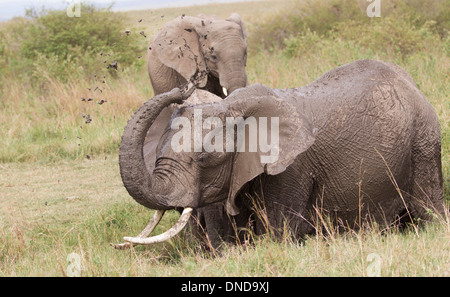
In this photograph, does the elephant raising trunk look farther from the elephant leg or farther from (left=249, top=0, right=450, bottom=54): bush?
(left=249, top=0, right=450, bottom=54): bush

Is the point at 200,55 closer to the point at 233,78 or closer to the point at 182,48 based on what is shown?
the point at 182,48

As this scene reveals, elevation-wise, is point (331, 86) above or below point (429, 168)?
above

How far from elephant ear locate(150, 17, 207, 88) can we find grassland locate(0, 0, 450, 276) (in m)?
0.28

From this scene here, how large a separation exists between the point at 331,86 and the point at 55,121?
682 cm

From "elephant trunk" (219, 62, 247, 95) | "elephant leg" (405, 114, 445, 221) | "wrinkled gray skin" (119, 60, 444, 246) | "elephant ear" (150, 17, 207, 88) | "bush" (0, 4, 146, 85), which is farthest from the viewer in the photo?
"bush" (0, 4, 146, 85)

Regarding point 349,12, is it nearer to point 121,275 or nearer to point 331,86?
point 331,86

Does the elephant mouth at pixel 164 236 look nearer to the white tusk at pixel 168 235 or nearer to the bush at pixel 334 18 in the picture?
the white tusk at pixel 168 235

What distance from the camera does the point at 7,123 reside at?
11.6 metres

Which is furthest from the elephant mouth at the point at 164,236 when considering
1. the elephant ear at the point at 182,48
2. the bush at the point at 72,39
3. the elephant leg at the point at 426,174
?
the bush at the point at 72,39

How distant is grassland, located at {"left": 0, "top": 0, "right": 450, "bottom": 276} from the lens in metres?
4.54

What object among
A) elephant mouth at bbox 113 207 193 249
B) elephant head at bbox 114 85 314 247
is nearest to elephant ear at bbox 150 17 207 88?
elephant head at bbox 114 85 314 247

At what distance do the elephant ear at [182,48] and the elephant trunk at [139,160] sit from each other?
4.43 meters

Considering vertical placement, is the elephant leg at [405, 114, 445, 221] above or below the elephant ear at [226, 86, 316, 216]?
below
